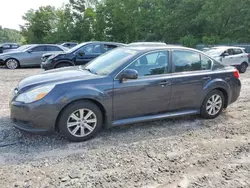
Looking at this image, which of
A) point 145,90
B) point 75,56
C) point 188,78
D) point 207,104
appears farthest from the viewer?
point 75,56

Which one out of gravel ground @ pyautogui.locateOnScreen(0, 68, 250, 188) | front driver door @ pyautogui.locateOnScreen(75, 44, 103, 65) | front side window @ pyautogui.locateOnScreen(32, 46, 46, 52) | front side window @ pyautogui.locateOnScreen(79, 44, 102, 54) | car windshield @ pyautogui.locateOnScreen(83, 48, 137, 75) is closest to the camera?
gravel ground @ pyautogui.locateOnScreen(0, 68, 250, 188)

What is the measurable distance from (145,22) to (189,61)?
27.7 m

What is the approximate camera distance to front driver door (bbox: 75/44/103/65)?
9414 millimetres

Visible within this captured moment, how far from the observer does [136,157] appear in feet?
10.7

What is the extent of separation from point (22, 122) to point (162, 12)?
2626 centimetres

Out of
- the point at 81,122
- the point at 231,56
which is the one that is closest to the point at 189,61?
the point at 81,122

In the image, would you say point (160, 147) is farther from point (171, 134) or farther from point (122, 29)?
point (122, 29)

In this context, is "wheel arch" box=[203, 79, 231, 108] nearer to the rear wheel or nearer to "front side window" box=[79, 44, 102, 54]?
"front side window" box=[79, 44, 102, 54]

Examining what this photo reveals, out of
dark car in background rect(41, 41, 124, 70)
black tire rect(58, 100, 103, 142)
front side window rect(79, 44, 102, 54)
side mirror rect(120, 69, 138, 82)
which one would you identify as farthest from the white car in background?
black tire rect(58, 100, 103, 142)

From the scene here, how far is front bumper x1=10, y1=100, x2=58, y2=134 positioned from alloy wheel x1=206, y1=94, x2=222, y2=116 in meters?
2.98

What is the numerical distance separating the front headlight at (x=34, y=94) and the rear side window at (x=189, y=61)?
7.39 ft

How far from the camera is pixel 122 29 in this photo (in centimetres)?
3534

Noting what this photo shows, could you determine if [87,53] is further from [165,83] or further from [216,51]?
[216,51]

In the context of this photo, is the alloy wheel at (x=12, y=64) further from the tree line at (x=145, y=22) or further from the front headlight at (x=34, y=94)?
the tree line at (x=145, y=22)
